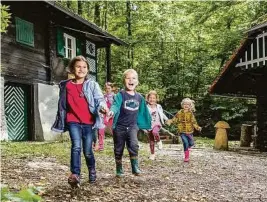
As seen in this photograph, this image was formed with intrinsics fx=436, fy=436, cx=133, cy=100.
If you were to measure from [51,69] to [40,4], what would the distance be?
266cm

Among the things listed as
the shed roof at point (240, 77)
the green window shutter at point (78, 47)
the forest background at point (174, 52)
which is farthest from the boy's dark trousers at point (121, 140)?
the forest background at point (174, 52)

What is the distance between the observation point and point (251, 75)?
1728 cm

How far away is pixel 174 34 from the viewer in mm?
30047

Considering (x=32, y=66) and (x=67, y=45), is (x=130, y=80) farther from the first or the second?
(x=67, y=45)

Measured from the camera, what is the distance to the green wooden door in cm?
1589

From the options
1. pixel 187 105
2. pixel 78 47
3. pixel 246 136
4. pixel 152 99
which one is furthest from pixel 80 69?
pixel 78 47

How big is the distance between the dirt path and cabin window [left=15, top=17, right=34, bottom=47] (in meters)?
7.85

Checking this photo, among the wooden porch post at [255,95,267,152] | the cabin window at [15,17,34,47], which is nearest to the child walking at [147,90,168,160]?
the cabin window at [15,17,34,47]

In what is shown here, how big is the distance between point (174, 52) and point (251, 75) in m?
14.6

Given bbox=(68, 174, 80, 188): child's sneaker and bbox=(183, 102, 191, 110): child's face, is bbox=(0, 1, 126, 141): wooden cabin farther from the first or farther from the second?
bbox=(68, 174, 80, 188): child's sneaker

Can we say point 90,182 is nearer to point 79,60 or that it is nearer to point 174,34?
point 79,60

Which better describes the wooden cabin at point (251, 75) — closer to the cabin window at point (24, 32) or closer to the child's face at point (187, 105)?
the child's face at point (187, 105)

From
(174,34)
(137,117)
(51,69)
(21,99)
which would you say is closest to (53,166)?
(137,117)

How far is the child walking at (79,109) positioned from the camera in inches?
220
